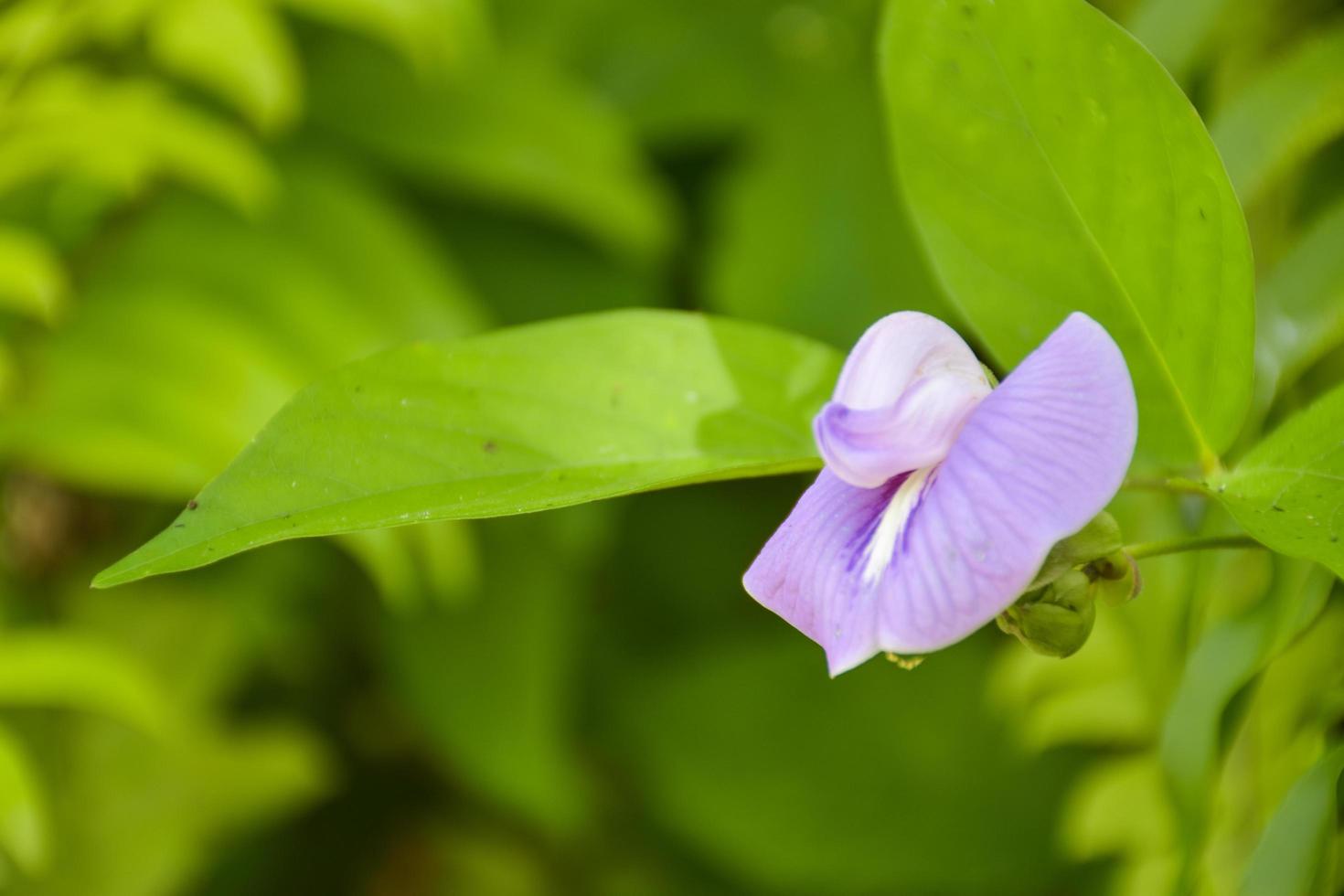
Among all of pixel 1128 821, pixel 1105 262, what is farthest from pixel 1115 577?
pixel 1128 821

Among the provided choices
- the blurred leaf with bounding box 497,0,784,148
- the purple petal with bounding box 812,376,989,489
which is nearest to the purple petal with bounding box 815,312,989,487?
the purple petal with bounding box 812,376,989,489

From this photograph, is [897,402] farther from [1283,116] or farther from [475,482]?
[1283,116]

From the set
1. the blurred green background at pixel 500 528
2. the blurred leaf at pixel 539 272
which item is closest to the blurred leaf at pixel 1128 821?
the blurred green background at pixel 500 528

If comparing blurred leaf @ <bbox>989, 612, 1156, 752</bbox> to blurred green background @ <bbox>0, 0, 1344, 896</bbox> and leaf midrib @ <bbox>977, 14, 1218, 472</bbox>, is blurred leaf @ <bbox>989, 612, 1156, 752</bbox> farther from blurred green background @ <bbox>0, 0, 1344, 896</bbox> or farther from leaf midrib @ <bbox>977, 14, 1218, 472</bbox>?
leaf midrib @ <bbox>977, 14, 1218, 472</bbox>

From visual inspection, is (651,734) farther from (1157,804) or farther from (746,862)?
(1157,804)

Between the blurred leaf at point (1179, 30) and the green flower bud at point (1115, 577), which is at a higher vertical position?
the blurred leaf at point (1179, 30)

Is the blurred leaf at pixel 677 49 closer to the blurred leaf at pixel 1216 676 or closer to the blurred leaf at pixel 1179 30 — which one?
the blurred leaf at pixel 1179 30

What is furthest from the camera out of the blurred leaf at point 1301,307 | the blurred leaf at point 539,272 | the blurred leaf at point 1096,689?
the blurred leaf at point 539,272
